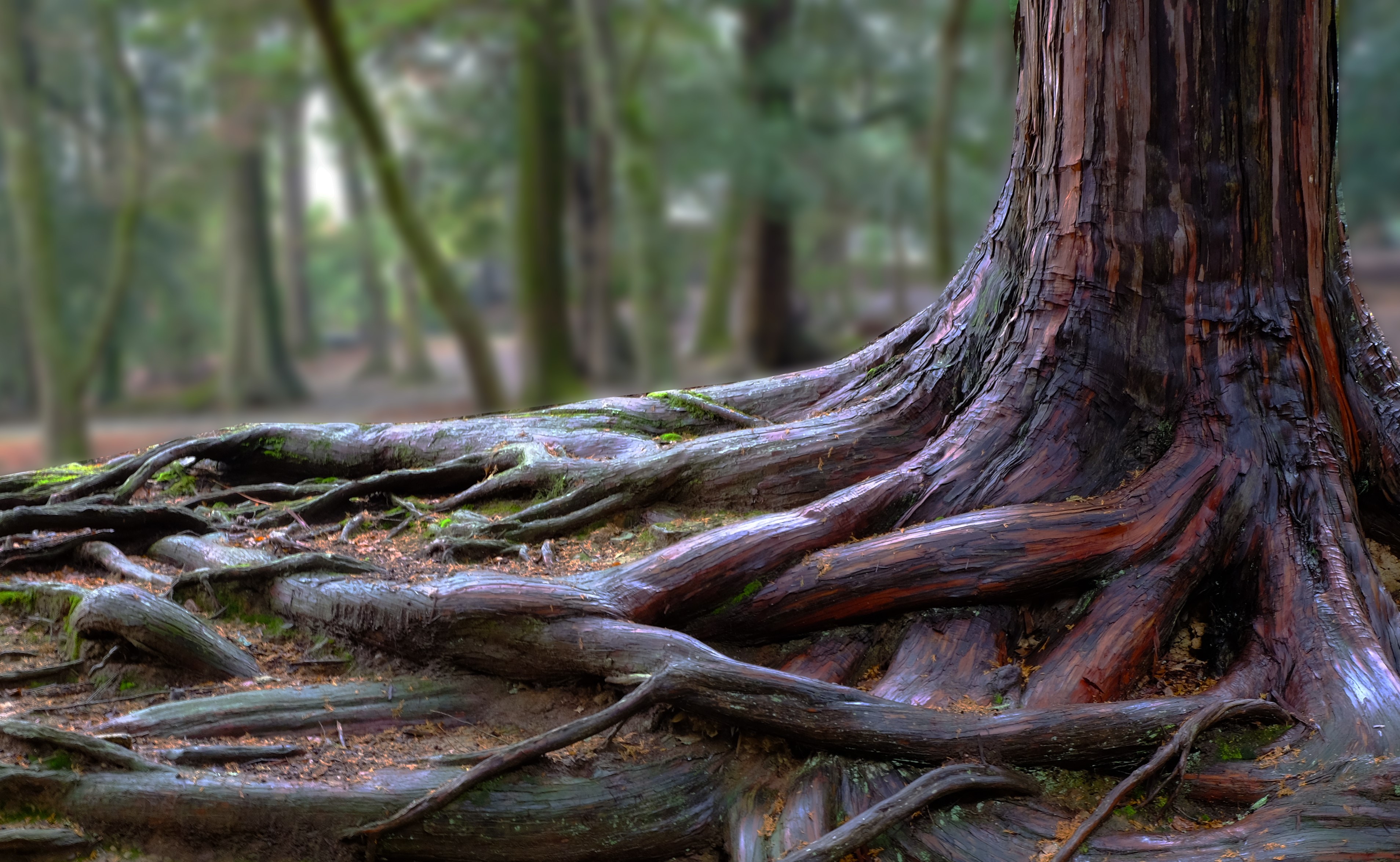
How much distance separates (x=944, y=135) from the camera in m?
15.0

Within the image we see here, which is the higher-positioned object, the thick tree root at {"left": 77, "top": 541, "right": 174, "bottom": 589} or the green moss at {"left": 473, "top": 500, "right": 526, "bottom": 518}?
the green moss at {"left": 473, "top": 500, "right": 526, "bottom": 518}

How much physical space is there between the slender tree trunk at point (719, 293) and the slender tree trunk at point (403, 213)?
9.16 metres

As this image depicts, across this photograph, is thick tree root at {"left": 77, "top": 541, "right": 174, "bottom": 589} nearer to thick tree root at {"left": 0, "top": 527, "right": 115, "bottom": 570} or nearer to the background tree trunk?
thick tree root at {"left": 0, "top": 527, "right": 115, "bottom": 570}

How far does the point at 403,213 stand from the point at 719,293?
11402 mm

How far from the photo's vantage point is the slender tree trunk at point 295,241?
27688 millimetres

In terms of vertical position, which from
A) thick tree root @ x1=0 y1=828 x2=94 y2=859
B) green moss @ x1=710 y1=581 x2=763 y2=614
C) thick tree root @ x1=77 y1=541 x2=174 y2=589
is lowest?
thick tree root @ x1=0 y1=828 x2=94 y2=859

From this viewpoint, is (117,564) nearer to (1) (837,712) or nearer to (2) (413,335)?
(1) (837,712)

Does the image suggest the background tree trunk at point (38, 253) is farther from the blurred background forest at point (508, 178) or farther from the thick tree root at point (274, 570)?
the thick tree root at point (274, 570)

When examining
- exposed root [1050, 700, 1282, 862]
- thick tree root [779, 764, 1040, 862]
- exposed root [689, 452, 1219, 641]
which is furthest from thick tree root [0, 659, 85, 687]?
exposed root [1050, 700, 1282, 862]

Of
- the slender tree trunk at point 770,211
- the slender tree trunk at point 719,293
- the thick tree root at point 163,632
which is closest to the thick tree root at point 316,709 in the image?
the thick tree root at point 163,632

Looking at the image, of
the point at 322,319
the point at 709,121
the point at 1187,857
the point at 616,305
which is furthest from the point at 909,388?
the point at 322,319

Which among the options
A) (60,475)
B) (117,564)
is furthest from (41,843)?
(60,475)

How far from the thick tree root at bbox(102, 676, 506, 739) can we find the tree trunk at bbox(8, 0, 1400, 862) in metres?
0.04

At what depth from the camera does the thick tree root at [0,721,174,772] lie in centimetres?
270
